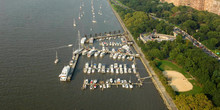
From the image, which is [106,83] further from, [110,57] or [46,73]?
[46,73]

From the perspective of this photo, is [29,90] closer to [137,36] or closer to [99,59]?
[99,59]

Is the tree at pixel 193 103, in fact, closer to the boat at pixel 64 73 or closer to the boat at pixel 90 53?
the boat at pixel 64 73

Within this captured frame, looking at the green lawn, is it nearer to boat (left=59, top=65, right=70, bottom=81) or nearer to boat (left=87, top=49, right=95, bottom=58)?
boat (left=87, top=49, right=95, bottom=58)

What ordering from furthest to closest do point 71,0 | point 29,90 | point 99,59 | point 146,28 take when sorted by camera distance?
1. point 71,0
2. point 146,28
3. point 99,59
4. point 29,90

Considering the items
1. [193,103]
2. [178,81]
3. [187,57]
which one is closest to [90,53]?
[178,81]

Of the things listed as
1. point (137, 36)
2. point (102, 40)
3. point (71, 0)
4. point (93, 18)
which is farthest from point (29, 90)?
point (71, 0)

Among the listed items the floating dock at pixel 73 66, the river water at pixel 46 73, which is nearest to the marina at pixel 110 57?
the floating dock at pixel 73 66
